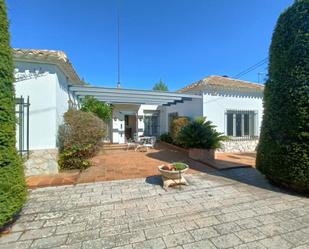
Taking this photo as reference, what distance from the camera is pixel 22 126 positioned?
6.63 m

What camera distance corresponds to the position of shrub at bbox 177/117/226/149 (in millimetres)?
9539

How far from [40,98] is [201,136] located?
24.2 feet

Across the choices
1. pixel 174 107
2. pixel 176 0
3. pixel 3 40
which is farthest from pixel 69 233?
pixel 174 107

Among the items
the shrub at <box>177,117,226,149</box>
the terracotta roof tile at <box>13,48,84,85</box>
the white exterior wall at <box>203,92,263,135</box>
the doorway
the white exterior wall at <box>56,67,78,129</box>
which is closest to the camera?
the terracotta roof tile at <box>13,48,84,85</box>

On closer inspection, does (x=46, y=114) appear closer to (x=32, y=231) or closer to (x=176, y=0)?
(x=32, y=231)

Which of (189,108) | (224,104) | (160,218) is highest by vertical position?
(224,104)

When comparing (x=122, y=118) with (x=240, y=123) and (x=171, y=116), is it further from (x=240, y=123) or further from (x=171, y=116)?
(x=240, y=123)

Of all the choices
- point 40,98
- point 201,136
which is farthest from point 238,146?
point 40,98

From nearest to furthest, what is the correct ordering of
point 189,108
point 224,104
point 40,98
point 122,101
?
point 40,98 < point 224,104 < point 189,108 < point 122,101

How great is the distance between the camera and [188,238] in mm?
3232

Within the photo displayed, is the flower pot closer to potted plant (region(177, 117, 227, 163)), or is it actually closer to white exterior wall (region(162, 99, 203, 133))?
potted plant (region(177, 117, 227, 163))

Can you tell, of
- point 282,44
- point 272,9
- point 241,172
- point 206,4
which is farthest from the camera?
point 206,4

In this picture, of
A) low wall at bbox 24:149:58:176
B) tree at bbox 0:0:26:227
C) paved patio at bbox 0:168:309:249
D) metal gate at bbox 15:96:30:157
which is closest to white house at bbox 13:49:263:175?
low wall at bbox 24:149:58:176

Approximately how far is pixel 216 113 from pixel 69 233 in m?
10.6
